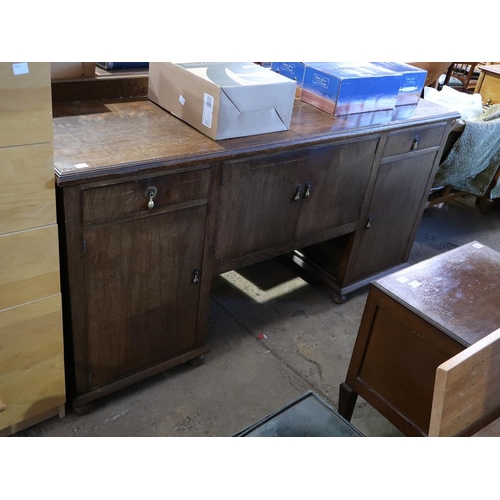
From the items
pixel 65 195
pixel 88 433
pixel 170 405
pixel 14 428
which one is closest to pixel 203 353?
pixel 170 405

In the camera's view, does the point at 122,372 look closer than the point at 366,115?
Yes

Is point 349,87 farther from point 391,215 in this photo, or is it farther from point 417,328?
point 417,328

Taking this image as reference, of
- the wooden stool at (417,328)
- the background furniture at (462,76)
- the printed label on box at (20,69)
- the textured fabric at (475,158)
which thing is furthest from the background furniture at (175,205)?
the background furniture at (462,76)

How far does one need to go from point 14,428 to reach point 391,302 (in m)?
1.23

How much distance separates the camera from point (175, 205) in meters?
1.61

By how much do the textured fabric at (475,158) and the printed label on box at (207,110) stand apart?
1.81m

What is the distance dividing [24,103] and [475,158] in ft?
8.56

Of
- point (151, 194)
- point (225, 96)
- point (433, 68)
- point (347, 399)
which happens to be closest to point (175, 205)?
point (151, 194)

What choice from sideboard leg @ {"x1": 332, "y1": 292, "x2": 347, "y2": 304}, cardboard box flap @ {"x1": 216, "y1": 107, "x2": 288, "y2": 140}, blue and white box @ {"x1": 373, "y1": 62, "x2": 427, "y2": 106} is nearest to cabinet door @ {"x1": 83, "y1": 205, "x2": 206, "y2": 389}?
→ cardboard box flap @ {"x1": 216, "y1": 107, "x2": 288, "y2": 140}

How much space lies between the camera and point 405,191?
7.98ft

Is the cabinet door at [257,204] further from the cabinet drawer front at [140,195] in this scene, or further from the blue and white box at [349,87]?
the blue and white box at [349,87]

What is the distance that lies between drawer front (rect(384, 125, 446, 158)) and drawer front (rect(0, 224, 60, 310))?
1386mm
